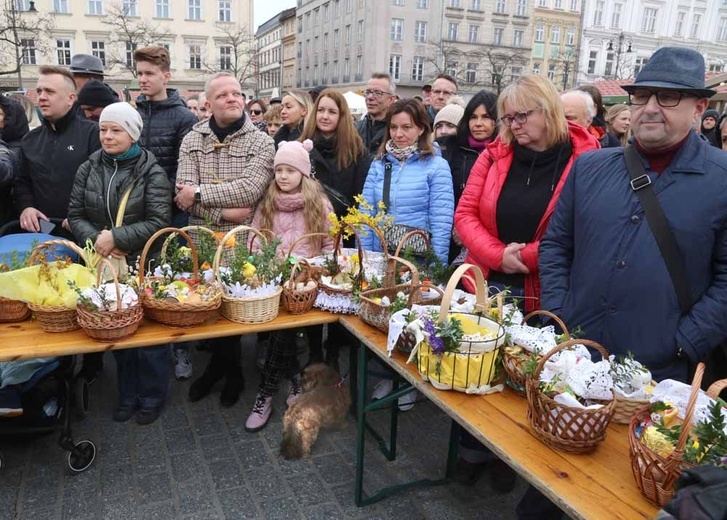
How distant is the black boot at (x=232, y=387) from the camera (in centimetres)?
363

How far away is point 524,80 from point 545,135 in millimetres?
293

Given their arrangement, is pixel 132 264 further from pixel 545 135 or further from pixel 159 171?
pixel 545 135

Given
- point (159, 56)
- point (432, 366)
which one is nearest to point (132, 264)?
point (159, 56)

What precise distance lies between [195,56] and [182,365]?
3906 cm

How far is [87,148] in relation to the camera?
3658mm

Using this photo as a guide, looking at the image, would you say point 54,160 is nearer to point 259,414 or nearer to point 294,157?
point 294,157

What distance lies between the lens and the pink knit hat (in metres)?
3.37

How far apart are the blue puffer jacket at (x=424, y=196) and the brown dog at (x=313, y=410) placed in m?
1.00

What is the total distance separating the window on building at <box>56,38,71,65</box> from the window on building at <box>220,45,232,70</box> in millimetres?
10138

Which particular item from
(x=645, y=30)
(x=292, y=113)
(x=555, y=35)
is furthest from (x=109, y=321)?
(x=645, y=30)

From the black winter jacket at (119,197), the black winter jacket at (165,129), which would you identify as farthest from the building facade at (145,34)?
the black winter jacket at (119,197)

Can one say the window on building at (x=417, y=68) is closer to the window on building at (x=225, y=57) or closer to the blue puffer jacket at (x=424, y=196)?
the window on building at (x=225, y=57)

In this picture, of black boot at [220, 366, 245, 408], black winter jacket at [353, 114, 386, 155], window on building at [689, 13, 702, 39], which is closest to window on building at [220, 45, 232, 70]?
black winter jacket at [353, 114, 386, 155]

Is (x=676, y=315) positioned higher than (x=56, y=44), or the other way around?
(x=56, y=44)
